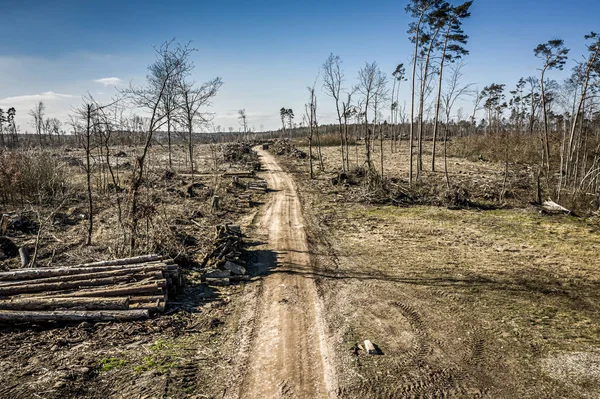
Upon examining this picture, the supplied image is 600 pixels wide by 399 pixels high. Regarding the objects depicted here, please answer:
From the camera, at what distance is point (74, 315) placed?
24.8 feet

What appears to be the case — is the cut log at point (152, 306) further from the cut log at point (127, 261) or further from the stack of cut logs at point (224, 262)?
the stack of cut logs at point (224, 262)

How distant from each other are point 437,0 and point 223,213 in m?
21.2

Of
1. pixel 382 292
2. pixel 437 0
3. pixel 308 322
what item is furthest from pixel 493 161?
pixel 308 322

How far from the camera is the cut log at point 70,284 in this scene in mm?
7922

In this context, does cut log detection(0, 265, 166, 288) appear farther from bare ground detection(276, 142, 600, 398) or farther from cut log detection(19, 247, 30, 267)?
bare ground detection(276, 142, 600, 398)

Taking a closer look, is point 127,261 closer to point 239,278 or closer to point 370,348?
point 239,278

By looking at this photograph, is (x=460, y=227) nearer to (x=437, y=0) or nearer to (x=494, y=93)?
(x=437, y=0)

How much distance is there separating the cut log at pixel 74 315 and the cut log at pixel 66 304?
12 centimetres

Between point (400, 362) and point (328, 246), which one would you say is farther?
point (328, 246)

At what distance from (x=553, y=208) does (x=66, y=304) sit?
902 inches

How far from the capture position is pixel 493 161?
133 feet

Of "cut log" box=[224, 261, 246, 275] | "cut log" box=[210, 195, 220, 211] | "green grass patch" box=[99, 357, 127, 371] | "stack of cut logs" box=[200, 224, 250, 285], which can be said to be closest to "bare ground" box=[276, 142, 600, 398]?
"cut log" box=[224, 261, 246, 275]

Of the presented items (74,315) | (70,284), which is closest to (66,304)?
(74,315)

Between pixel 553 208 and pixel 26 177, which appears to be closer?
pixel 553 208
